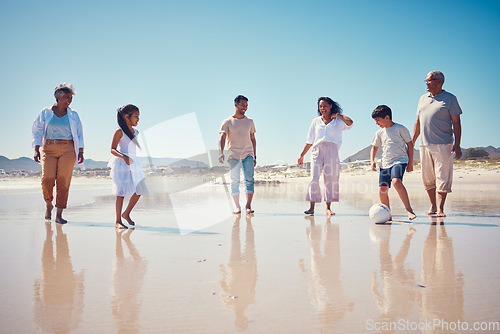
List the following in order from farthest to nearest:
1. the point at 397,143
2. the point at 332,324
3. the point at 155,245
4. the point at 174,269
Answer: the point at 397,143
the point at 155,245
the point at 174,269
the point at 332,324

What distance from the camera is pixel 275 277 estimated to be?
2.76 meters

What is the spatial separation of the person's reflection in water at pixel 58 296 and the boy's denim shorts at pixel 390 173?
4828mm

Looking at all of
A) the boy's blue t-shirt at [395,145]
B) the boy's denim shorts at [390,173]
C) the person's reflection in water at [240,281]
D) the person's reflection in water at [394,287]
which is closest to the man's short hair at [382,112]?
the boy's blue t-shirt at [395,145]

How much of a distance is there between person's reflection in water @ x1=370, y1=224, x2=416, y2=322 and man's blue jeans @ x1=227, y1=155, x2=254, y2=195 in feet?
12.6

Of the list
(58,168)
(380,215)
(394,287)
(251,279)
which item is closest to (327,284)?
(394,287)

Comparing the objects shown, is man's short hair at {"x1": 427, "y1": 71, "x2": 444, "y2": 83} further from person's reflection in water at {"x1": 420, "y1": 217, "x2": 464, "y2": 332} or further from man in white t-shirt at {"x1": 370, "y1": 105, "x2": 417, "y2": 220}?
person's reflection in water at {"x1": 420, "y1": 217, "x2": 464, "y2": 332}

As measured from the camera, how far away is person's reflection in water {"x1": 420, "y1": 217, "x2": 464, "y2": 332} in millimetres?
2049

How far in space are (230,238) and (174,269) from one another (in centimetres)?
147

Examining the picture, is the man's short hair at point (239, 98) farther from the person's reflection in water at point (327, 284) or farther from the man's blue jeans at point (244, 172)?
the person's reflection in water at point (327, 284)

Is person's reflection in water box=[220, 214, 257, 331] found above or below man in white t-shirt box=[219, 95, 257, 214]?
below

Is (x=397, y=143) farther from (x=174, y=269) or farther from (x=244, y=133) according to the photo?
(x=174, y=269)

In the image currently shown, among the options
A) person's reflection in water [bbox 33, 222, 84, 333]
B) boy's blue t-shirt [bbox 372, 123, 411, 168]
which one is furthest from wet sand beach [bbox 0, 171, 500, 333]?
boy's blue t-shirt [bbox 372, 123, 411, 168]

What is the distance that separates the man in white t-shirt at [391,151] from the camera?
6.13 metres

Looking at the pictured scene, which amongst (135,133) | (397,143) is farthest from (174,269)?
(397,143)
